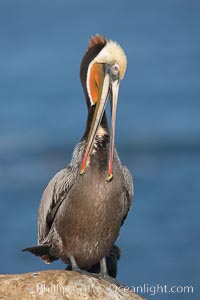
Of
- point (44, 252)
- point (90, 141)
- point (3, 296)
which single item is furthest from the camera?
point (44, 252)

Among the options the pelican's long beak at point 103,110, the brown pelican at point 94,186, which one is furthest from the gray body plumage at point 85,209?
the pelican's long beak at point 103,110

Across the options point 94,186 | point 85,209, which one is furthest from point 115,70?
point 85,209

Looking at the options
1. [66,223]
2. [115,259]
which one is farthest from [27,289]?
[115,259]

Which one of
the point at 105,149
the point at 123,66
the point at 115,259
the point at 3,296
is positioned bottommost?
the point at 3,296

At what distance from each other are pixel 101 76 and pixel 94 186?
1.09 m

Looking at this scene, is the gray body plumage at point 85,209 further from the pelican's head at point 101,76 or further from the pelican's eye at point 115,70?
the pelican's eye at point 115,70

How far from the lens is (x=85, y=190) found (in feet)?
30.7

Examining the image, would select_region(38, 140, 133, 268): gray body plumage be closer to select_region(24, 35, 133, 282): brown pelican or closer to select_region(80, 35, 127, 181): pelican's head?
select_region(24, 35, 133, 282): brown pelican

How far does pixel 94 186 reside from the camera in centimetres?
932

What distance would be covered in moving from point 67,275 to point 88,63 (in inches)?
85.2

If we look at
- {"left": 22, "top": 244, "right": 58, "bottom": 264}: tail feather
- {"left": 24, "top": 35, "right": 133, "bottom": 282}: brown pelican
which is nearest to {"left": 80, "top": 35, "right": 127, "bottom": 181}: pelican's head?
{"left": 24, "top": 35, "right": 133, "bottom": 282}: brown pelican

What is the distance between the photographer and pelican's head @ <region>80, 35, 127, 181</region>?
9.31 metres

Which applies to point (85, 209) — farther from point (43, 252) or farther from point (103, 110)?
point (103, 110)

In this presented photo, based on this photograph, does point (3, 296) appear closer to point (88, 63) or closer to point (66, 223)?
point (66, 223)
